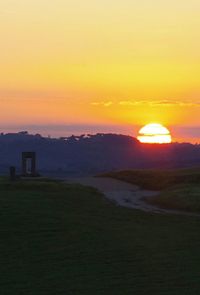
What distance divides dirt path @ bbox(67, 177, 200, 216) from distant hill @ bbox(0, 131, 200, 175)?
3898cm

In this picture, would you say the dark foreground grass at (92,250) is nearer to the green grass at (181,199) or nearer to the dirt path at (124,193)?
the dirt path at (124,193)

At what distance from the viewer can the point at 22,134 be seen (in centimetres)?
11050

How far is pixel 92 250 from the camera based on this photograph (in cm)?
1634

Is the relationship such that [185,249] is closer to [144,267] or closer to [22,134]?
[144,267]

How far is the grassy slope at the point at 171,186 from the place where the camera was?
25503mm

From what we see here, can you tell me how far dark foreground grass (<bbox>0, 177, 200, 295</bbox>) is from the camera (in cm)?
1372

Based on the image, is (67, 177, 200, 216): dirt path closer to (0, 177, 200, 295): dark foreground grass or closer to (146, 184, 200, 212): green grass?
(146, 184, 200, 212): green grass

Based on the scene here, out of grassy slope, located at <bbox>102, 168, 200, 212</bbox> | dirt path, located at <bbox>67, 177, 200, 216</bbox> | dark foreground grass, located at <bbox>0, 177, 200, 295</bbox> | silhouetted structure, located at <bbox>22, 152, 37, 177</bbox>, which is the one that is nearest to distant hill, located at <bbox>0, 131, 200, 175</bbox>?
silhouetted structure, located at <bbox>22, 152, 37, 177</bbox>

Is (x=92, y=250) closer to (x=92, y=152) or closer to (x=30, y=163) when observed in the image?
(x=30, y=163)

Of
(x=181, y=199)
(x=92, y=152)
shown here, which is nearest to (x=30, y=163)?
(x=181, y=199)

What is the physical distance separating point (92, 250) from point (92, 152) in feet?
253

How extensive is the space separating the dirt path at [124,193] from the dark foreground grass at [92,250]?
77.1 inches

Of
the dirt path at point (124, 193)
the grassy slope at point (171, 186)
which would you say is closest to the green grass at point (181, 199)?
the grassy slope at point (171, 186)

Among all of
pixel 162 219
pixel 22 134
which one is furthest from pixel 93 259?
pixel 22 134
